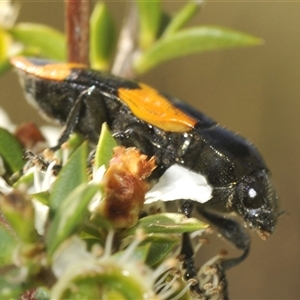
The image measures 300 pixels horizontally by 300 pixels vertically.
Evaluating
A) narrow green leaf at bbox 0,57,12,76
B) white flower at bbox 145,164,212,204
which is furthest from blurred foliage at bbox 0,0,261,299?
narrow green leaf at bbox 0,57,12,76

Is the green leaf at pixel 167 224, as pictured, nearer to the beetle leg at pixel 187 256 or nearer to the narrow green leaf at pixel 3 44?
the beetle leg at pixel 187 256

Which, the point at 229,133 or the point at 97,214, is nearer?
the point at 97,214

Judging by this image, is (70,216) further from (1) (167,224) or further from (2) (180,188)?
(2) (180,188)

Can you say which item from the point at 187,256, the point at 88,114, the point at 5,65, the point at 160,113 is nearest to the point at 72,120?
the point at 88,114

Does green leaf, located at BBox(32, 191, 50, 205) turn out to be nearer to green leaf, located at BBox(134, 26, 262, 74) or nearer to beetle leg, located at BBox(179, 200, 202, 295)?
beetle leg, located at BBox(179, 200, 202, 295)

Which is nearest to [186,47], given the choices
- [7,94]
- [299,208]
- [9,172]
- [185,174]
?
[185,174]

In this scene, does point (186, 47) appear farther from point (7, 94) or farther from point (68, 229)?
point (7, 94)
